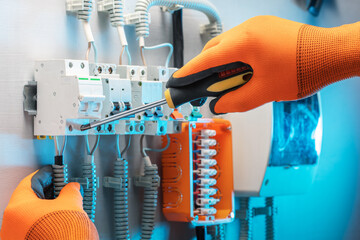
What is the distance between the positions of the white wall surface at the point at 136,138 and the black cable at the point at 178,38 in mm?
31

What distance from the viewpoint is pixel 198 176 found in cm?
232

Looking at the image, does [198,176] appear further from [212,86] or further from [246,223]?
[212,86]

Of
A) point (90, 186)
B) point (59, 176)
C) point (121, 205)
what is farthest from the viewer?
point (121, 205)

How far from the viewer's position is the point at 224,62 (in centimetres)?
136

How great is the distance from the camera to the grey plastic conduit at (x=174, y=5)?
2090mm

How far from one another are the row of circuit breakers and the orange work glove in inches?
18.3

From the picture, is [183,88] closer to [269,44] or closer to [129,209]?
[269,44]

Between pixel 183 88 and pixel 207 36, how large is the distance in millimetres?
1107

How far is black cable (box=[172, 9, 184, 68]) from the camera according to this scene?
2.37m

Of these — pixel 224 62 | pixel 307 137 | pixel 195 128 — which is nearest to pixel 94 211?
pixel 195 128

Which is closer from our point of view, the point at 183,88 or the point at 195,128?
the point at 183,88

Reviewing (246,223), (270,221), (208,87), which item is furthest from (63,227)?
→ (270,221)

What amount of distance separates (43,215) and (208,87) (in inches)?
22.9

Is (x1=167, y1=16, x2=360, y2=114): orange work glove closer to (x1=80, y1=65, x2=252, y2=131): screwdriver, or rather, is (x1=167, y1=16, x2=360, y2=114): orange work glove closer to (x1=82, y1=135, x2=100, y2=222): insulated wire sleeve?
(x1=80, y1=65, x2=252, y2=131): screwdriver
